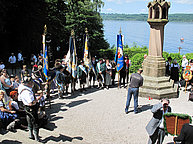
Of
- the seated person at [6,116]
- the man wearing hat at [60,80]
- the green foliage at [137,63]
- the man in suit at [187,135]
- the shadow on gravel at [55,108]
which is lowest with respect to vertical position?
the shadow on gravel at [55,108]

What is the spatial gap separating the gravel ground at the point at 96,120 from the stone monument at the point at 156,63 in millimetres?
531

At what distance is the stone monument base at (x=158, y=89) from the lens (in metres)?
12.1

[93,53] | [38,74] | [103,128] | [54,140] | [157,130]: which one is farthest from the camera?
[93,53]

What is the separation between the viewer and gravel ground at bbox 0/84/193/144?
7746 millimetres

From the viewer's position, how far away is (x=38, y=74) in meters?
11.8

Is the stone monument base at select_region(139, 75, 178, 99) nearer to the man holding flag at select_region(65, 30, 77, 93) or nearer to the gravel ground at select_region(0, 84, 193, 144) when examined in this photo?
the gravel ground at select_region(0, 84, 193, 144)

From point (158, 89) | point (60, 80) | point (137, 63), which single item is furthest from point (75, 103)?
point (137, 63)

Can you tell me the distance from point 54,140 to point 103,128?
2.09 m

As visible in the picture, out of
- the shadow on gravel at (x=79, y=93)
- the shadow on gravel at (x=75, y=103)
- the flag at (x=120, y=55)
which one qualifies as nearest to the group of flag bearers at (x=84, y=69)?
the flag at (x=120, y=55)

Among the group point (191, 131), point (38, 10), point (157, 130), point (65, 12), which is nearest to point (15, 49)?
point (38, 10)

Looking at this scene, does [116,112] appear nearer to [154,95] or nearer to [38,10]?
[154,95]

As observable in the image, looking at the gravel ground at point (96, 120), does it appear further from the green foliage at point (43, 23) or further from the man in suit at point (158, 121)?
the green foliage at point (43, 23)

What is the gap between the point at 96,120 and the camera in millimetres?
9508

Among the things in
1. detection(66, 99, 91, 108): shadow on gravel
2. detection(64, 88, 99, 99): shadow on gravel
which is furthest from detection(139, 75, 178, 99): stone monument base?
detection(66, 99, 91, 108): shadow on gravel
